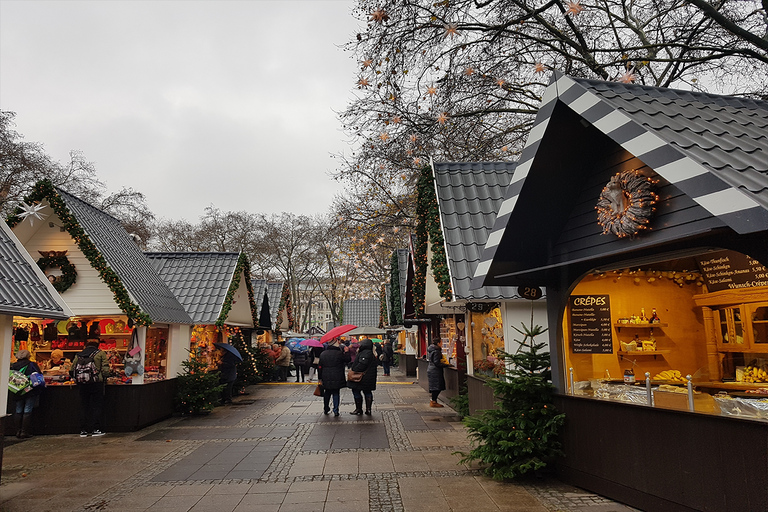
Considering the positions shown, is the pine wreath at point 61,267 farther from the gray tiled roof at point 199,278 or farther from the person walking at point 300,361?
the person walking at point 300,361

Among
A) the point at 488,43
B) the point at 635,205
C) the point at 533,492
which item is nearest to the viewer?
the point at 635,205

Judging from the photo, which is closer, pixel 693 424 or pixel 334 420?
pixel 693 424

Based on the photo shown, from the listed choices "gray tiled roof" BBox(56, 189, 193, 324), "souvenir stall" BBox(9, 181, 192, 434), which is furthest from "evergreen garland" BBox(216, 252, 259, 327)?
"souvenir stall" BBox(9, 181, 192, 434)

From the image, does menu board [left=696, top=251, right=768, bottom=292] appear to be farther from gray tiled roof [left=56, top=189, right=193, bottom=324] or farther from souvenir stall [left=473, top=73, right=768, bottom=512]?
gray tiled roof [left=56, top=189, right=193, bottom=324]

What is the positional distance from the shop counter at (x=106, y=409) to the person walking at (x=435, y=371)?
6.88 meters

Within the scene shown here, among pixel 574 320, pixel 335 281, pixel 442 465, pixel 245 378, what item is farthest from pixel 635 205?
pixel 335 281

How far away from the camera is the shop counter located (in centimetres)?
1126

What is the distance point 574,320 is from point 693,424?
87.0 inches

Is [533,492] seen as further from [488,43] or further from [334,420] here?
[488,43]

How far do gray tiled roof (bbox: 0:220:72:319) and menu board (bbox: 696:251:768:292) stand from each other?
7957 mm

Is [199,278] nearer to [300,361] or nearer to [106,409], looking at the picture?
[106,409]

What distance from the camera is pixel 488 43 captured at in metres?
10.7

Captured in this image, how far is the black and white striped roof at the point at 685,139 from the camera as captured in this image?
392 centimetres

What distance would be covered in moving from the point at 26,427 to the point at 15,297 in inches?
235
